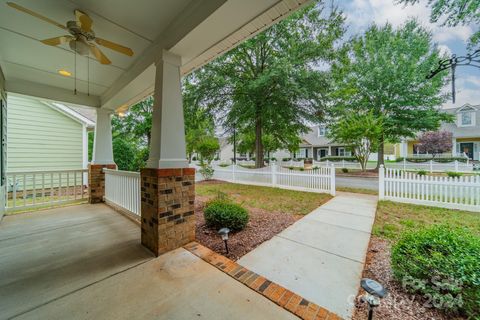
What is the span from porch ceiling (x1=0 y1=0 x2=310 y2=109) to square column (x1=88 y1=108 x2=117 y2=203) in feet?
4.97

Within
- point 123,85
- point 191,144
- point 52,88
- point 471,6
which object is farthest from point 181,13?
point 191,144

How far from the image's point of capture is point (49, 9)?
2.16 meters

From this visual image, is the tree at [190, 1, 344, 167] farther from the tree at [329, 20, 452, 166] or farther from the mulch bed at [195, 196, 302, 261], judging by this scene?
the mulch bed at [195, 196, 302, 261]

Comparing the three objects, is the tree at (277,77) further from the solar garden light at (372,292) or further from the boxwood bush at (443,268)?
the solar garden light at (372,292)

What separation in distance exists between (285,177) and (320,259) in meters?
5.44

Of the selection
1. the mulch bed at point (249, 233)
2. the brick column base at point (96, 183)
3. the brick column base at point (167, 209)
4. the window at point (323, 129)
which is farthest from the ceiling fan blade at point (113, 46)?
the window at point (323, 129)

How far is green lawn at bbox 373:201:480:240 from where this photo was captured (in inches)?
137

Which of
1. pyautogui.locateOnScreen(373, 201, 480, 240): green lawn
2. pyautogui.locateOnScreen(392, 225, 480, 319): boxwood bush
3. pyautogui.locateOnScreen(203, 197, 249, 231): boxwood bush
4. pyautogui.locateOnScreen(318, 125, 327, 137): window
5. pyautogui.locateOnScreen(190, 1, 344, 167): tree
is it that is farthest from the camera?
pyautogui.locateOnScreen(318, 125, 327, 137): window

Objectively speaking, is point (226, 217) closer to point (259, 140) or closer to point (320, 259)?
→ point (320, 259)

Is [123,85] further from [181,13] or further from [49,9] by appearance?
[181,13]

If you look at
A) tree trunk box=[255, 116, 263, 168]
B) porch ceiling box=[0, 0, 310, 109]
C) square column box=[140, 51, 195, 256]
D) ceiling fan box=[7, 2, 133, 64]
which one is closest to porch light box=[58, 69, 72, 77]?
porch ceiling box=[0, 0, 310, 109]

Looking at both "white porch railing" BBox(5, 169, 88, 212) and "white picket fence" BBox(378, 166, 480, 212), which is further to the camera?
"white picket fence" BBox(378, 166, 480, 212)

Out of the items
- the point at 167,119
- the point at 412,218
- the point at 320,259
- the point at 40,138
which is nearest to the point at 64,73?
the point at 167,119

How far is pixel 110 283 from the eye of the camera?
198cm
